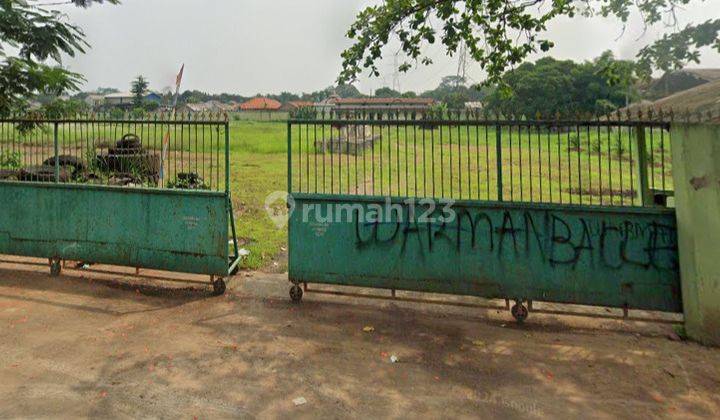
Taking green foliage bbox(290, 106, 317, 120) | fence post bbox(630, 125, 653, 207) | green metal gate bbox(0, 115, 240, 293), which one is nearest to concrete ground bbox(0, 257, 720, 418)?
green metal gate bbox(0, 115, 240, 293)

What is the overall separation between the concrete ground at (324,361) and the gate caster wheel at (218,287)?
14cm

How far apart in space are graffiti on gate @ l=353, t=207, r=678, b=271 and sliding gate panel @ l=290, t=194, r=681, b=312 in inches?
0.4

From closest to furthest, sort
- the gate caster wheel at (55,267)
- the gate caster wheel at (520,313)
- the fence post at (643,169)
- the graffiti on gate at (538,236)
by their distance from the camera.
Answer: the graffiti on gate at (538,236) < the gate caster wheel at (520,313) < the fence post at (643,169) < the gate caster wheel at (55,267)

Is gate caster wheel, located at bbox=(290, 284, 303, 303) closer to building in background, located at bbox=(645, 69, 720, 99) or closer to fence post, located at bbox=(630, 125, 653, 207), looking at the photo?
fence post, located at bbox=(630, 125, 653, 207)

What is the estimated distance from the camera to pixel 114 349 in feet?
15.6

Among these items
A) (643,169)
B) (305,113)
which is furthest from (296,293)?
(643,169)

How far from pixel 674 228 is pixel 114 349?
6088 mm

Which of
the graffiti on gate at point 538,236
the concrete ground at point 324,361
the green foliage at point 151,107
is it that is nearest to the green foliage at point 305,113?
the graffiti on gate at point 538,236

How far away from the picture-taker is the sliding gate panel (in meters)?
5.12

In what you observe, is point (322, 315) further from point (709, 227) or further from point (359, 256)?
point (709, 227)

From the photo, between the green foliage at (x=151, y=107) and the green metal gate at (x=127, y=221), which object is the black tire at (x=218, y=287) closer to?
the green metal gate at (x=127, y=221)

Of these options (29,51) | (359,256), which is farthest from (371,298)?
(29,51)

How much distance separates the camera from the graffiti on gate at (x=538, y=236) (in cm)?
510

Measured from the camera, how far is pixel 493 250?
554 cm
